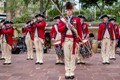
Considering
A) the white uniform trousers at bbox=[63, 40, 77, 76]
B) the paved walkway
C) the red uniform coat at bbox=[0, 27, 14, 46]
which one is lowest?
the paved walkway

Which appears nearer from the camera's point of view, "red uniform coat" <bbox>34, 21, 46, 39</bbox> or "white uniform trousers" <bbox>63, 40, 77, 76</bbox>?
"white uniform trousers" <bbox>63, 40, 77, 76</bbox>

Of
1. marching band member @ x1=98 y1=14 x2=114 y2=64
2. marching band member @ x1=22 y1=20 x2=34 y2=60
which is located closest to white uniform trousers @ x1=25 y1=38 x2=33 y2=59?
marching band member @ x1=22 y1=20 x2=34 y2=60

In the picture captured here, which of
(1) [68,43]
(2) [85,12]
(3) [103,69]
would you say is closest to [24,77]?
(1) [68,43]

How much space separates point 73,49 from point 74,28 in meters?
0.56

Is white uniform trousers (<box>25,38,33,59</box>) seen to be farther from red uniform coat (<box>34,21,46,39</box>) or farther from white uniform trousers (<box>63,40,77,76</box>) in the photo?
white uniform trousers (<box>63,40,77,76</box>)

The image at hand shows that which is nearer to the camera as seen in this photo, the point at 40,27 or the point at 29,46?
the point at 40,27

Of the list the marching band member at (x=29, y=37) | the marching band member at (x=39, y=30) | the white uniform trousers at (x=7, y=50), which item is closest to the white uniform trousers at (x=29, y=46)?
the marching band member at (x=29, y=37)

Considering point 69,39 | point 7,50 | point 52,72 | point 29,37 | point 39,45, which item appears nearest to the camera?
point 69,39

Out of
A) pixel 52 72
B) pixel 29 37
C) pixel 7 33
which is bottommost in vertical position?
pixel 52 72

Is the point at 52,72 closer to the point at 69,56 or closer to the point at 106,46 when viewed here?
the point at 69,56

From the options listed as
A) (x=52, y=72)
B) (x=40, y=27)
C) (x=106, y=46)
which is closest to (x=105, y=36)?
(x=106, y=46)

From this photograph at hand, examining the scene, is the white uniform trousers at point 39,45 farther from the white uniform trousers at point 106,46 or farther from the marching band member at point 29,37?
the white uniform trousers at point 106,46

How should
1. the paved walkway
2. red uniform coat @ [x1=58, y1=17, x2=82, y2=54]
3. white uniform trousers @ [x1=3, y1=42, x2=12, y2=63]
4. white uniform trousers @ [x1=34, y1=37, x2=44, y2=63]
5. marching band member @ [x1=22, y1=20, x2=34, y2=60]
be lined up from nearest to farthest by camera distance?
red uniform coat @ [x1=58, y1=17, x2=82, y2=54] < the paved walkway < white uniform trousers @ [x1=34, y1=37, x2=44, y2=63] < white uniform trousers @ [x1=3, y1=42, x2=12, y2=63] < marching band member @ [x1=22, y1=20, x2=34, y2=60]

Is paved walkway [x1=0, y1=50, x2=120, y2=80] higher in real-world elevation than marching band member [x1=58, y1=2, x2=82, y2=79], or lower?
lower
